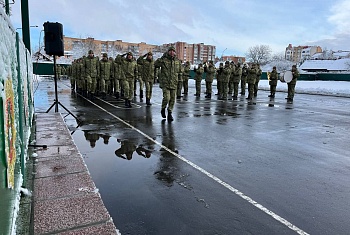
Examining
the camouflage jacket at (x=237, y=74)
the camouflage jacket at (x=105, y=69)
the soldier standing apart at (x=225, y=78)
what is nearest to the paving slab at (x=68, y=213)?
the camouflage jacket at (x=105, y=69)

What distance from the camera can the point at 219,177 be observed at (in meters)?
4.10

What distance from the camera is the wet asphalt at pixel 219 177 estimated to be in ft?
9.57

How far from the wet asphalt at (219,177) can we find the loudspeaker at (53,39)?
2183 mm

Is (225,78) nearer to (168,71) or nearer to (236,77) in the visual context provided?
(236,77)

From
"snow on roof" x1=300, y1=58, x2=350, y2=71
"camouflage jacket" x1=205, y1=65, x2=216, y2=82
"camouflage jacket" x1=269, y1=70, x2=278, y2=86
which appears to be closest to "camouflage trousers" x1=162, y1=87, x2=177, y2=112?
"camouflage jacket" x1=205, y1=65, x2=216, y2=82

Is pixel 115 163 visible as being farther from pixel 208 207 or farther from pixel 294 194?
pixel 294 194

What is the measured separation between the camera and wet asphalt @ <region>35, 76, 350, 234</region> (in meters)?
2.92

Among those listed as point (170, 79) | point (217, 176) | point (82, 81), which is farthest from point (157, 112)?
point (82, 81)

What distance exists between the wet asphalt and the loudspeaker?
218cm

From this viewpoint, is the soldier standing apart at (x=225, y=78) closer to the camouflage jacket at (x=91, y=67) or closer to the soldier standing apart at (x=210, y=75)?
the soldier standing apart at (x=210, y=75)

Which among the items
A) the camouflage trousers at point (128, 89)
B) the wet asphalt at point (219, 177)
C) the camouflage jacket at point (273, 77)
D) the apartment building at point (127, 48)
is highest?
the apartment building at point (127, 48)

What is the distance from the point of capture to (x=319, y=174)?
438cm

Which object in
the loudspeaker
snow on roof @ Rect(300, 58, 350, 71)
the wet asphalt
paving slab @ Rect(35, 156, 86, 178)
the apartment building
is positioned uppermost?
the apartment building

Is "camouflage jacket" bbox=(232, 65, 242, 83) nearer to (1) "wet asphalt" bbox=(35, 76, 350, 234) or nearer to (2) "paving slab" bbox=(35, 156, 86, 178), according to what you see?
(1) "wet asphalt" bbox=(35, 76, 350, 234)
